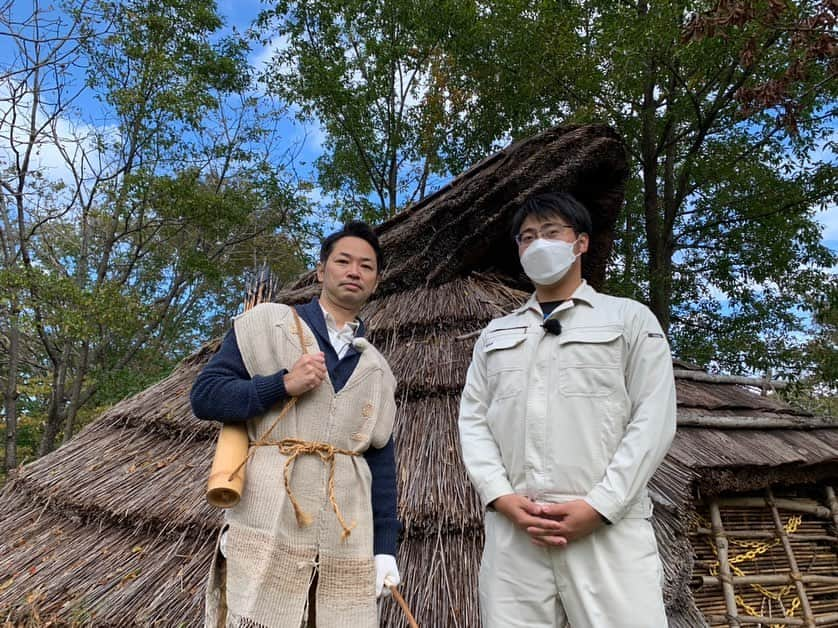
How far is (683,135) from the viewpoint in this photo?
9055 mm

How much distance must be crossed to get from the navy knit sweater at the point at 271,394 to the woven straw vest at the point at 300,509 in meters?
0.04

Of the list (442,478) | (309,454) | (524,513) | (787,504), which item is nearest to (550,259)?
(524,513)

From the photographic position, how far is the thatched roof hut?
97.3 inches

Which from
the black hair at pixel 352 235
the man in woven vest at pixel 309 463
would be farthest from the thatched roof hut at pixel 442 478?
the black hair at pixel 352 235

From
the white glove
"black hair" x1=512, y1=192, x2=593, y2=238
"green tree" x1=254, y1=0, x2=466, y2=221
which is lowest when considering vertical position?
the white glove

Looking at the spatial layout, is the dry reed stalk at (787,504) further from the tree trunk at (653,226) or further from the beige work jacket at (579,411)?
the tree trunk at (653,226)

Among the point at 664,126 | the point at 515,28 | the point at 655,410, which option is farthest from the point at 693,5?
the point at 655,410

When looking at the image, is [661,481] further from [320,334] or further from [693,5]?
[693,5]

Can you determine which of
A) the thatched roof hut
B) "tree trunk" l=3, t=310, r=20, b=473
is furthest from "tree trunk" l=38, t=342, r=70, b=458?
the thatched roof hut

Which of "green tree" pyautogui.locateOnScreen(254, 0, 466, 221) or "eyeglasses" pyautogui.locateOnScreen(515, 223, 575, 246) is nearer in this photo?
"eyeglasses" pyautogui.locateOnScreen(515, 223, 575, 246)

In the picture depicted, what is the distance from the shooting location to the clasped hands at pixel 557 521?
5.05ft

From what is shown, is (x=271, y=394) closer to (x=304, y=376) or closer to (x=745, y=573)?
(x=304, y=376)

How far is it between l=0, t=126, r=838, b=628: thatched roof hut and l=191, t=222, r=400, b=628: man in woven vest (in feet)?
2.72

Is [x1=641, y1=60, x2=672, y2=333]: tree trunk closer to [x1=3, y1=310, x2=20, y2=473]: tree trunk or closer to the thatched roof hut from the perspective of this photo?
the thatched roof hut
